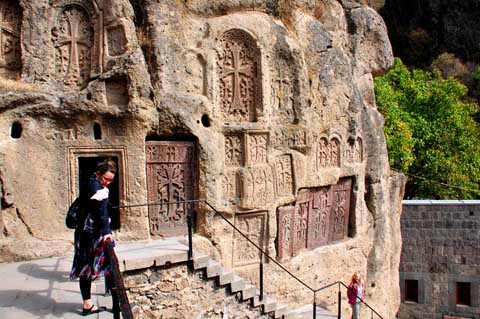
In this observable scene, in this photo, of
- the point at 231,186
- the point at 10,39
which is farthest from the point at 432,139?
the point at 10,39

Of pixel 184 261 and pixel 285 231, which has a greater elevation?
pixel 184 261

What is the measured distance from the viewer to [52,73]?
8.41 meters

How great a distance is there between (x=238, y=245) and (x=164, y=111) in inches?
116

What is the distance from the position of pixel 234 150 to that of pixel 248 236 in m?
1.68

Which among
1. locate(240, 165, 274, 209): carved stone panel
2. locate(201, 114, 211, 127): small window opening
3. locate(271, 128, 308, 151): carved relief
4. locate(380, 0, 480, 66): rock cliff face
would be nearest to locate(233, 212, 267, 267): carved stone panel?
locate(240, 165, 274, 209): carved stone panel

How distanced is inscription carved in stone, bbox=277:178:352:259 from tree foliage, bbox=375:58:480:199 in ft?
25.8

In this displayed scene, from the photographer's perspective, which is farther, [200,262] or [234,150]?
[234,150]

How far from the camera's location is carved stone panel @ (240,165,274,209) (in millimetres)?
9531

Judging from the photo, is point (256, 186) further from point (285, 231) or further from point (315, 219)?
point (315, 219)

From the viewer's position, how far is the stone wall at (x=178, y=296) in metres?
6.86

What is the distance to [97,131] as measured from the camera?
843cm

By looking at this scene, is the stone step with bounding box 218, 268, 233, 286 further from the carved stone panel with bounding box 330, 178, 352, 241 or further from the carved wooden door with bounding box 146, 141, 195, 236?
the carved stone panel with bounding box 330, 178, 352, 241

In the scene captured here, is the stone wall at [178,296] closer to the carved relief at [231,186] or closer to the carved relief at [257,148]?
the carved relief at [231,186]

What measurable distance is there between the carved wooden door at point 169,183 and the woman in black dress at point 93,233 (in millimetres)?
3478
